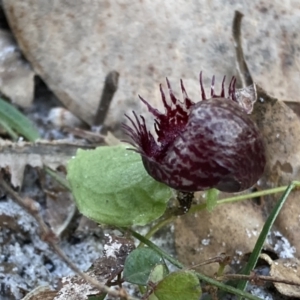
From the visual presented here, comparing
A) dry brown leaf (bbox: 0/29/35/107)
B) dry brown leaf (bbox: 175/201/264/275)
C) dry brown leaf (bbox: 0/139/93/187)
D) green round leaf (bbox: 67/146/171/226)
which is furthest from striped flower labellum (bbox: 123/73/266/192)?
dry brown leaf (bbox: 0/29/35/107)

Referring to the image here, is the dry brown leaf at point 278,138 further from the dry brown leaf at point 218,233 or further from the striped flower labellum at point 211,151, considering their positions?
the striped flower labellum at point 211,151

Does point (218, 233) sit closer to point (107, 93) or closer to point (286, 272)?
point (286, 272)

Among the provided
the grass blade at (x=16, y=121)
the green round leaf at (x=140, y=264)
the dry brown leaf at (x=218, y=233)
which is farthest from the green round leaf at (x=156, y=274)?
the grass blade at (x=16, y=121)

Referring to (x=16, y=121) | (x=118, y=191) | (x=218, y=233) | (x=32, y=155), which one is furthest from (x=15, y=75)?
(x=218, y=233)

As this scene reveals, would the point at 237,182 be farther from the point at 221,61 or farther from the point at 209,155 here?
the point at 221,61

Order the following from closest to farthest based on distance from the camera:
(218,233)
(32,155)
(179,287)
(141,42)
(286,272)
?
(179,287) → (286,272) → (218,233) → (32,155) → (141,42)

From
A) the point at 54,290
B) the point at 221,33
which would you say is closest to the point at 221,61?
the point at 221,33
